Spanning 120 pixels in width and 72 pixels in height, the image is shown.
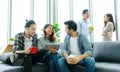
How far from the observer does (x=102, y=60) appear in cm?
337

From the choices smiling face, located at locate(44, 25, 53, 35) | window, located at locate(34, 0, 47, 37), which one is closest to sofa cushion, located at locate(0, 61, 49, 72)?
smiling face, located at locate(44, 25, 53, 35)

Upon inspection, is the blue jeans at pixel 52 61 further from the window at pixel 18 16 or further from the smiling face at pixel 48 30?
the window at pixel 18 16

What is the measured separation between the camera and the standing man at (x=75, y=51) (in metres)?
2.86

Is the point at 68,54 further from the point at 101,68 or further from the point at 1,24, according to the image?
the point at 1,24

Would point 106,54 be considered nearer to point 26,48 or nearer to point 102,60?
point 102,60

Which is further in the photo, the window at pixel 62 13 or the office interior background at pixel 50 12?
the window at pixel 62 13

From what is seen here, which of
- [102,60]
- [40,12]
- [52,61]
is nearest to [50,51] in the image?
[52,61]

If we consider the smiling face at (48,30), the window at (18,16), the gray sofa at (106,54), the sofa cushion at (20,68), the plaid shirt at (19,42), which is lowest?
the sofa cushion at (20,68)

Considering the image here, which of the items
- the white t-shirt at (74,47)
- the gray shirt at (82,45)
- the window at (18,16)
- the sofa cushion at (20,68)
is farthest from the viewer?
the window at (18,16)

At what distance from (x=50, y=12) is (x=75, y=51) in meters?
4.14

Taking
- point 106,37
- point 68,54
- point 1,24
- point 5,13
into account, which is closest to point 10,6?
point 5,13

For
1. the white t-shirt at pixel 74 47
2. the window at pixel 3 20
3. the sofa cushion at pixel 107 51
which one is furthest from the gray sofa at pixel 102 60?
the window at pixel 3 20

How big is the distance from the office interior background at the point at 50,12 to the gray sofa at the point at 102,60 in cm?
205

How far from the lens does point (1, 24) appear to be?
5.77 metres
